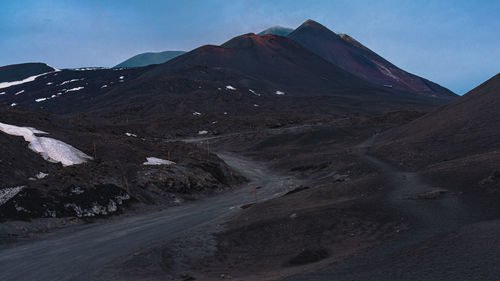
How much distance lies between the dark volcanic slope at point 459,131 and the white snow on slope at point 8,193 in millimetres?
31410

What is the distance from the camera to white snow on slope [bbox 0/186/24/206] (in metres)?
22.3

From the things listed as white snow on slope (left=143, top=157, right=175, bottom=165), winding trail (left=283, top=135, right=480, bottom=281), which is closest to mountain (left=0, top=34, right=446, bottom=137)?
white snow on slope (left=143, top=157, right=175, bottom=165)

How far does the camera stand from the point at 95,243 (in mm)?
18516

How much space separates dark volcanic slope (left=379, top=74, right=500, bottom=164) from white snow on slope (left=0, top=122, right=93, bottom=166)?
30.1 m

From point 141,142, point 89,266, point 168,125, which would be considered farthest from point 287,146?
point 89,266

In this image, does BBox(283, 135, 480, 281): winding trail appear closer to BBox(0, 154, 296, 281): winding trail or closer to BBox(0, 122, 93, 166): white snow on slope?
→ BBox(0, 154, 296, 281): winding trail

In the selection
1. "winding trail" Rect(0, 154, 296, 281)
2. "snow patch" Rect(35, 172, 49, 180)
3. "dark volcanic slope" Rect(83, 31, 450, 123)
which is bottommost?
"winding trail" Rect(0, 154, 296, 281)

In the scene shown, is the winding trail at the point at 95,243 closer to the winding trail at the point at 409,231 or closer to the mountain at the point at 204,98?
the winding trail at the point at 409,231

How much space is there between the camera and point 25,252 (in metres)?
17.2

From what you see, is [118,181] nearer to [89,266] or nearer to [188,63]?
[89,266]

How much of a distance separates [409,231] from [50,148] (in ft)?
96.5

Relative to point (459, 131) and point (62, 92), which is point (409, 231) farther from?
point (62, 92)

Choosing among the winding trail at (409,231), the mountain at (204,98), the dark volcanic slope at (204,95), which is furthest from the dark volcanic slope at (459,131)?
the dark volcanic slope at (204,95)

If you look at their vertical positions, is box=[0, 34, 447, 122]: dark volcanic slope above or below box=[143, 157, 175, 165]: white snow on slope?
above
